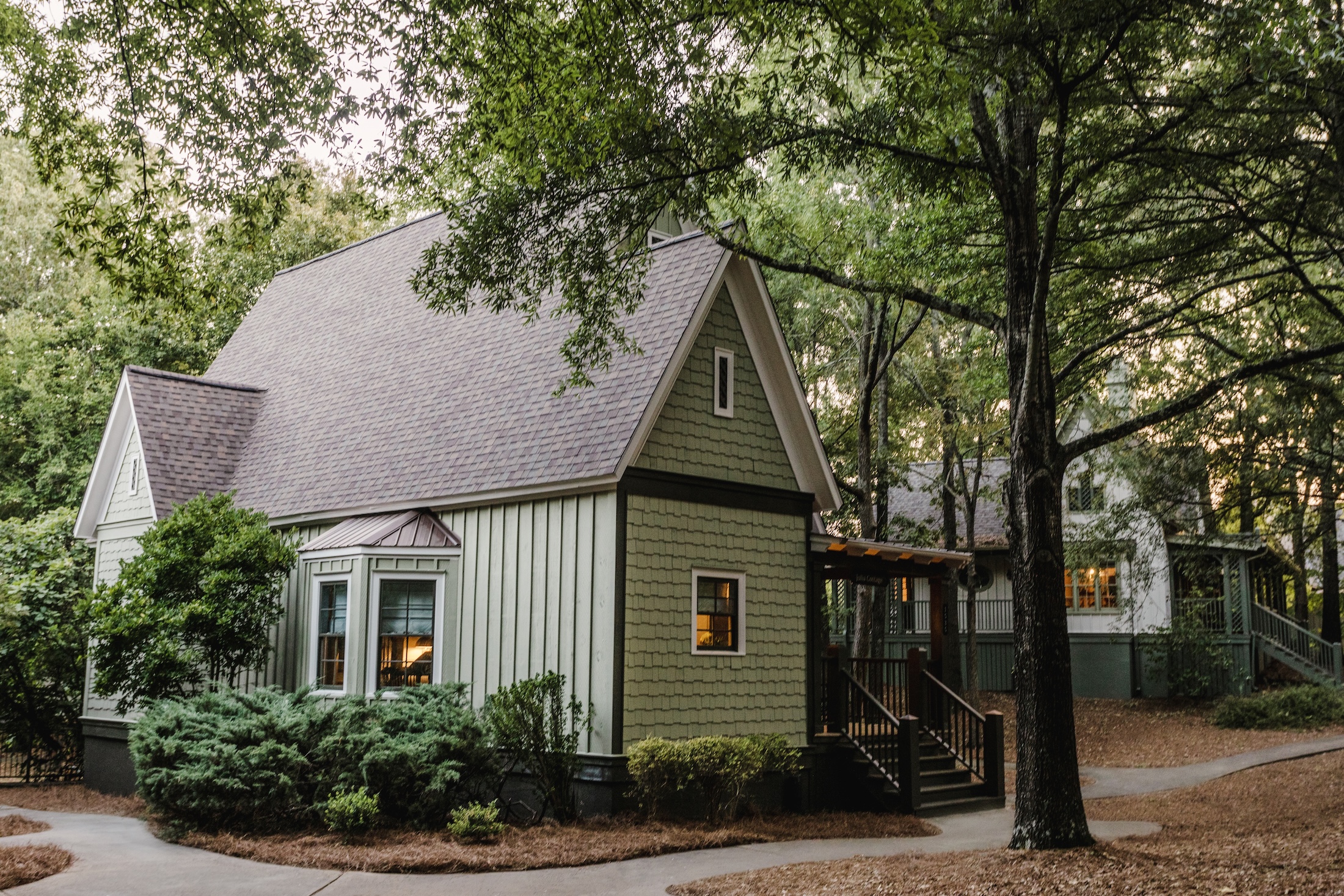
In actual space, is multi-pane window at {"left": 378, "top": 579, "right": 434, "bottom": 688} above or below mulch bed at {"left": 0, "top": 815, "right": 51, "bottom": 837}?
above

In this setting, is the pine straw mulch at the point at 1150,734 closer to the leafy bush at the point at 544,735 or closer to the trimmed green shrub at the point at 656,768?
the trimmed green shrub at the point at 656,768

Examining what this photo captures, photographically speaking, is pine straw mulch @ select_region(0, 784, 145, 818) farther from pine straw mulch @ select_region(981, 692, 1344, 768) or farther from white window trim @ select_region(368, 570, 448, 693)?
pine straw mulch @ select_region(981, 692, 1344, 768)

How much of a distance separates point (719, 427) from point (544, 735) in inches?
171

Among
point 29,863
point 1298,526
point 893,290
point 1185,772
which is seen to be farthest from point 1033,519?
point 1298,526

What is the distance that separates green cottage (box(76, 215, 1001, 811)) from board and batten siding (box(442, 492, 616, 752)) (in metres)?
0.03

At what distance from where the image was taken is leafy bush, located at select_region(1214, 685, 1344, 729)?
2427 cm

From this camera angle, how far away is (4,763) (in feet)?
66.2

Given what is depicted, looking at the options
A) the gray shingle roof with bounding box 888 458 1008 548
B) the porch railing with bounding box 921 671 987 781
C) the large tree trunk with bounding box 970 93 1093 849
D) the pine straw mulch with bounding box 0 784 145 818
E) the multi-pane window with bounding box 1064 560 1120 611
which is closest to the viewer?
the large tree trunk with bounding box 970 93 1093 849

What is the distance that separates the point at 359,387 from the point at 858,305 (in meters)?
13.5

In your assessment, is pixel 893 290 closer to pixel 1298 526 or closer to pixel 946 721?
pixel 946 721

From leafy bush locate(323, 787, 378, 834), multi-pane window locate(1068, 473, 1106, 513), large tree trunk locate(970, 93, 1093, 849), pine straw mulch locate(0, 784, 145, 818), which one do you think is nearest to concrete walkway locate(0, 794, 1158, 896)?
leafy bush locate(323, 787, 378, 834)

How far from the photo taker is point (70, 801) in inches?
632

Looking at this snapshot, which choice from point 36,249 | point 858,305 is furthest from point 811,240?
point 36,249

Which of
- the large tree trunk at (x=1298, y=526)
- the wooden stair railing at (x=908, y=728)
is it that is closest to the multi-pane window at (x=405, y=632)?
the wooden stair railing at (x=908, y=728)
